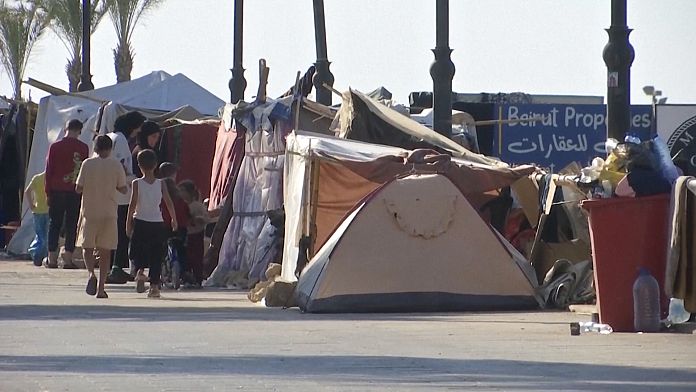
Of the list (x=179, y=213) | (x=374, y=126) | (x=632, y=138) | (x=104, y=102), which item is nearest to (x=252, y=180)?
(x=179, y=213)

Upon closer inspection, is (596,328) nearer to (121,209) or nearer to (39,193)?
(121,209)

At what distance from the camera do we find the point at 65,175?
73.8ft

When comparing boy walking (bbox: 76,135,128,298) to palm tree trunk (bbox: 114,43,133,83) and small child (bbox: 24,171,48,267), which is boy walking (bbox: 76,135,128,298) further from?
palm tree trunk (bbox: 114,43,133,83)

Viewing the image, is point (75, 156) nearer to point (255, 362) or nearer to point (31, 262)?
point (31, 262)

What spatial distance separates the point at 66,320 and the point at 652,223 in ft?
16.5

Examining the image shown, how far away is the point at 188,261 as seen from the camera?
805 inches

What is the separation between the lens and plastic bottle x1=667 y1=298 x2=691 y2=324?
44.1 feet

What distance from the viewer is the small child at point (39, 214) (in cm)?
2589

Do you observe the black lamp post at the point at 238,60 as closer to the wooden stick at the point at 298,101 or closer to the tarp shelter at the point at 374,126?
the wooden stick at the point at 298,101

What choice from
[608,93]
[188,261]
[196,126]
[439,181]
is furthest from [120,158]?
[608,93]

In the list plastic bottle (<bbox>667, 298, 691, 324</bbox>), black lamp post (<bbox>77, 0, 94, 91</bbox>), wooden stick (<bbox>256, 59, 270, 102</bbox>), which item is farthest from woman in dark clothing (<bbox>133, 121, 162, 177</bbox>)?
black lamp post (<bbox>77, 0, 94, 91</bbox>)

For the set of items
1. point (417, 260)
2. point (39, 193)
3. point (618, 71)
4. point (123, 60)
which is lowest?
point (417, 260)

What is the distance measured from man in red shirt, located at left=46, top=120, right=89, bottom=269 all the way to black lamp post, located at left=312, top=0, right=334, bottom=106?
436 centimetres

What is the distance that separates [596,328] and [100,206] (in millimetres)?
6764
